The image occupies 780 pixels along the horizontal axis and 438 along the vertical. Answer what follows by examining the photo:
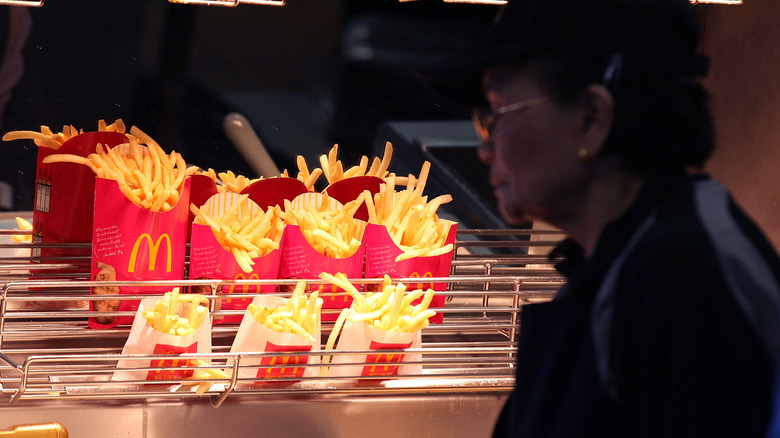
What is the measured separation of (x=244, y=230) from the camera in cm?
169

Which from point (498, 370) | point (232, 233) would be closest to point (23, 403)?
point (232, 233)

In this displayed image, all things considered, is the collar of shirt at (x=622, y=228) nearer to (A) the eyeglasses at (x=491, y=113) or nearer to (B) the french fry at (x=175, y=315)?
(A) the eyeglasses at (x=491, y=113)

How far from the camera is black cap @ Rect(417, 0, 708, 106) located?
80 cm

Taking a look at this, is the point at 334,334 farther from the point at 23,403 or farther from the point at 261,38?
the point at 261,38

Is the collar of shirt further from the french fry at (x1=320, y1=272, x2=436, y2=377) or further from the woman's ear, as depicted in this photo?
the french fry at (x1=320, y1=272, x2=436, y2=377)

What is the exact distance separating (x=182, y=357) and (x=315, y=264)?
37 centimetres

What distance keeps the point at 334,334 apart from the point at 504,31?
2.67 feet

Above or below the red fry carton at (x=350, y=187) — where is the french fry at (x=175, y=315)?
below

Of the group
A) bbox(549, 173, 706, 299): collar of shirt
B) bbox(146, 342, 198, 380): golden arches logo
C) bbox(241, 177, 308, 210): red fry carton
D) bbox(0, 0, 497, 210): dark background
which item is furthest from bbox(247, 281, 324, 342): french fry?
bbox(0, 0, 497, 210): dark background

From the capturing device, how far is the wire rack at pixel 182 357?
141 cm

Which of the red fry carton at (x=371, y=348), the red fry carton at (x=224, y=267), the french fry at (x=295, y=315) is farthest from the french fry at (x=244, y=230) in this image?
the red fry carton at (x=371, y=348)

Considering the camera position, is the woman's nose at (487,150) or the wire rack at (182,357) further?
the wire rack at (182,357)

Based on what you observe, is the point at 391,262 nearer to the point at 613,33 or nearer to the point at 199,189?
the point at 199,189

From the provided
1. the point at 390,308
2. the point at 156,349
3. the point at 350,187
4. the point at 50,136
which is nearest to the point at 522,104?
the point at 390,308
